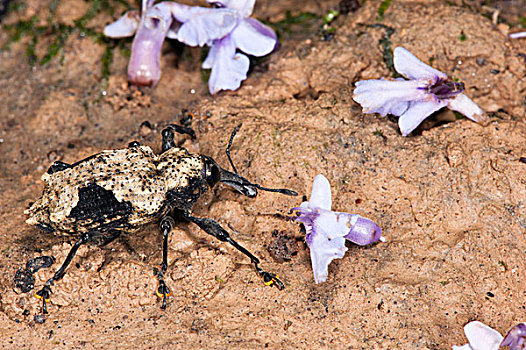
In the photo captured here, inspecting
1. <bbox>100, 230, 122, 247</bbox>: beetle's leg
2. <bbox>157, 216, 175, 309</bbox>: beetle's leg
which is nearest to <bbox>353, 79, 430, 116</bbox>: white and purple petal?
<bbox>157, 216, 175, 309</bbox>: beetle's leg

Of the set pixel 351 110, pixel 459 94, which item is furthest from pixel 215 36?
pixel 459 94

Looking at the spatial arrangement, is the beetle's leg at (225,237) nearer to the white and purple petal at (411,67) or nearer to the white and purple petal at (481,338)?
the white and purple petal at (481,338)

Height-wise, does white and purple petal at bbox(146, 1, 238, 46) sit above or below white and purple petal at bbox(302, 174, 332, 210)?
above

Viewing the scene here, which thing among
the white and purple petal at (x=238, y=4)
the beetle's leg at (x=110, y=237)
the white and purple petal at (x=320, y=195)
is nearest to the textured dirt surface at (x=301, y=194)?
the beetle's leg at (x=110, y=237)

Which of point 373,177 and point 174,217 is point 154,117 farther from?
point 373,177

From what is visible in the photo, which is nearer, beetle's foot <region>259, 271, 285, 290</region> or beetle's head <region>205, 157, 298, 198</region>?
beetle's foot <region>259, 271, 285, 290</region>

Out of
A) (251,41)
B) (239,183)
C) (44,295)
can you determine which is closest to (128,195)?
(239,183)

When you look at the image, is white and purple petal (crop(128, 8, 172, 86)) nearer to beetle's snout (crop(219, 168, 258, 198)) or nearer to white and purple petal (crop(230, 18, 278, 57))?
white and purple petal (crop(230, 18, 278, 57))
